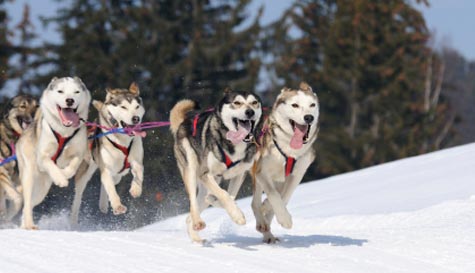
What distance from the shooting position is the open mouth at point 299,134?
687cm

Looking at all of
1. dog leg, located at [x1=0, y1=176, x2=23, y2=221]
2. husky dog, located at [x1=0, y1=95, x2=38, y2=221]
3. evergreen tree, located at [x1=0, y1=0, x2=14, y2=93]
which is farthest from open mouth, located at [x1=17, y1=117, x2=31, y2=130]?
evergreen tree, located at [x1=0, y1=0, x2=14, y2=93]

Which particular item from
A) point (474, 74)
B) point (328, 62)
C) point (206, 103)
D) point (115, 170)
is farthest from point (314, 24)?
point (474, 74)

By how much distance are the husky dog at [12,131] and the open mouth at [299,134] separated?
2.37 m

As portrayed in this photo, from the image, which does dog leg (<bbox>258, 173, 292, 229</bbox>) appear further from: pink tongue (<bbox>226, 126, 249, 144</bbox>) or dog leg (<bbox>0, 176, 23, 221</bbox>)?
dog leg (<bbox>0, 176, 23, 221</bbox>)

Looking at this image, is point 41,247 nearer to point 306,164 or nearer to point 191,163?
point 191,163

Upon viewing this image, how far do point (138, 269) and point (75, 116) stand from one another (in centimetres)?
176

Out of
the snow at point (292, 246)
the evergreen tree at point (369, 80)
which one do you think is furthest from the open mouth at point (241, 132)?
the evergreen tree at point (369, 80)

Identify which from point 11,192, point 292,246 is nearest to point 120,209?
point 292,246

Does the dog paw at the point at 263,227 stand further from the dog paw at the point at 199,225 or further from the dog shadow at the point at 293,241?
the dog paw at the point at 199,225

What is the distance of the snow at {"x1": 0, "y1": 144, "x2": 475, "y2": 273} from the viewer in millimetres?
6230

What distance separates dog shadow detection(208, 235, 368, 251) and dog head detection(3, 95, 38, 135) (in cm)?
182

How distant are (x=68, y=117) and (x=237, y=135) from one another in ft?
4.47

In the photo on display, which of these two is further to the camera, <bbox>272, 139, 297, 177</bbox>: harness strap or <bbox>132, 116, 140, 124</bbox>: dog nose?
<bbox>132, 116, 140, 124</bbox>: dog nose

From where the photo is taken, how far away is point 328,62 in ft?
95.0
